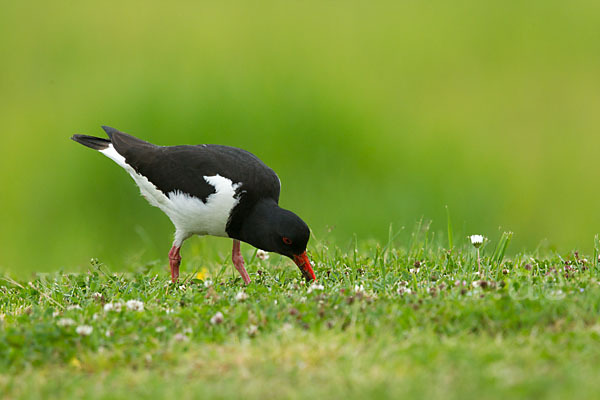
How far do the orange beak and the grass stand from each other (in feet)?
1.48

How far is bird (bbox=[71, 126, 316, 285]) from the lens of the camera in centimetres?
698

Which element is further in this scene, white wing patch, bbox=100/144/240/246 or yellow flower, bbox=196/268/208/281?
yellow flower, bbox=196/268/208/281

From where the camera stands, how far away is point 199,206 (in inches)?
284

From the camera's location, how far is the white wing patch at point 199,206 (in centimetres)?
713

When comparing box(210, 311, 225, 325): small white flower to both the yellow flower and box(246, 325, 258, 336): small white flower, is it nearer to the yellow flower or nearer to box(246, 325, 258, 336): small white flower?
box(246, 325, 258, 336): small white flower

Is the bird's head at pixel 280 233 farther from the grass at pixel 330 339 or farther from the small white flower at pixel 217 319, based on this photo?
the small white flower at pixel 217 319

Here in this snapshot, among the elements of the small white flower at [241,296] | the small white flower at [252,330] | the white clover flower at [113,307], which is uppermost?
the small white flower at [241,296]

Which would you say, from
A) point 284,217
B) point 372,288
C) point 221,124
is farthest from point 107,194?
point 372,288

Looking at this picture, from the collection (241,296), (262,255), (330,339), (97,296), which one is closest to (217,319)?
(241,296)

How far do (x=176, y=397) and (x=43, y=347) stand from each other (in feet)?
4.28

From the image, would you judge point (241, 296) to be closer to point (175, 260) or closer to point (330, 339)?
point (330, 339)

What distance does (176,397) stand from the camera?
12.5 ft

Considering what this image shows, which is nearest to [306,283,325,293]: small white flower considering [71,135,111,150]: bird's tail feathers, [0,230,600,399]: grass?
[0,230,600,399]: grass

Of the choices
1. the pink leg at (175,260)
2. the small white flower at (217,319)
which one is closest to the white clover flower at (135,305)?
the small white flower at (217,319)
